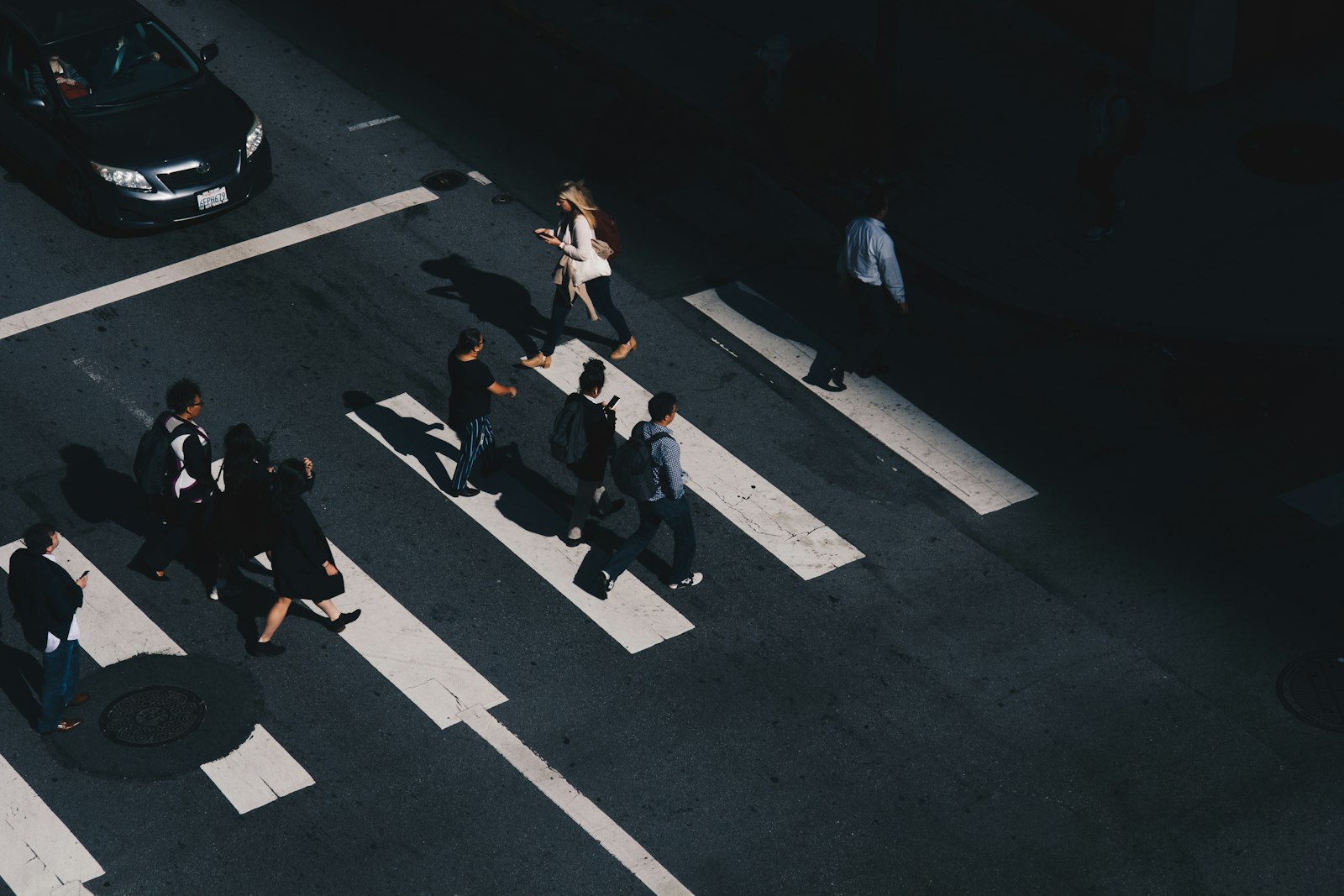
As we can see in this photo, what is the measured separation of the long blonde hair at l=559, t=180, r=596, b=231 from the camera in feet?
50.1

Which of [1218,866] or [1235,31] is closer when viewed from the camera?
[1218,866]

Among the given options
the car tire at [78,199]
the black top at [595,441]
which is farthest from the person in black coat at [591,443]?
the car tire at [78,199]

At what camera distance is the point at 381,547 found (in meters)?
14.0

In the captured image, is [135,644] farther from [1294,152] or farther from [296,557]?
[1294,152]

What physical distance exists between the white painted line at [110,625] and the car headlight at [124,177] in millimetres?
4900

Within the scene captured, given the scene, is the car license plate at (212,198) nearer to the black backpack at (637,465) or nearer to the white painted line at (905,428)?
the white painted line at (905,428)

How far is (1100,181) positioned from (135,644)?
10150 millimetres

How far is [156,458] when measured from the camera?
12.9 meters

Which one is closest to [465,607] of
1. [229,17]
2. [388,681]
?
[388,681]

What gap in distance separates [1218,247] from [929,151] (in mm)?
3374

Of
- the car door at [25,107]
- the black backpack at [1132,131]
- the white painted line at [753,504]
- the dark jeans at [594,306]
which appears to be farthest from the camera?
the car door at [25,107]

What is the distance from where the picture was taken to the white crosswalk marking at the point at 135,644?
39.4 ft

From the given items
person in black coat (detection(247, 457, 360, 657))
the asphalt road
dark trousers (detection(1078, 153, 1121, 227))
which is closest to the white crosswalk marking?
the asphalt road

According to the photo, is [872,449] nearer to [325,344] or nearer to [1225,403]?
[1225,403]
